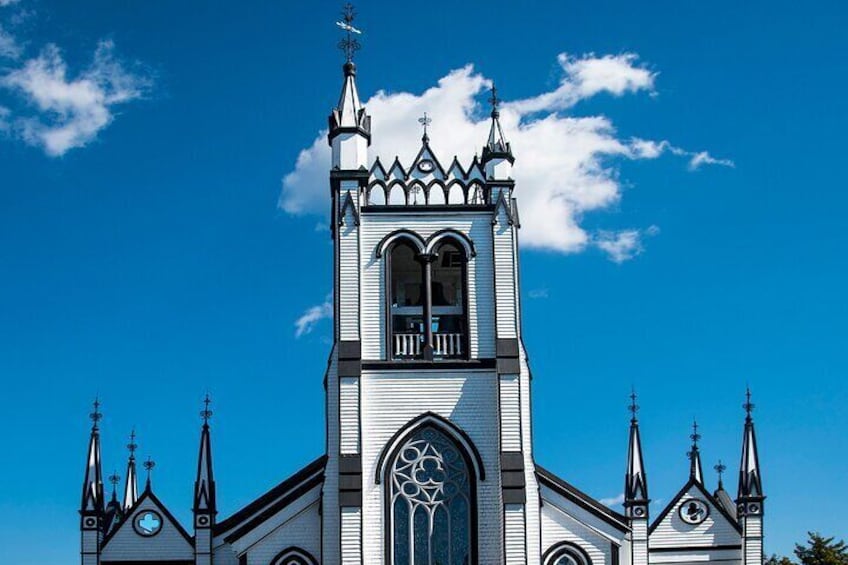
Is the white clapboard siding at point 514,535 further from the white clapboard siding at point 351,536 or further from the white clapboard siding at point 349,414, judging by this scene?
the white clapboard siding at point 349,414

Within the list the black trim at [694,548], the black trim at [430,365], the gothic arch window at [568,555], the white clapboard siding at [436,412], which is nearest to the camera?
the white clapboard siding at [436,412]

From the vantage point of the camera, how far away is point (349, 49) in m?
49.3

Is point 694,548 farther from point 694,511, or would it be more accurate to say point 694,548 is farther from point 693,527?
point 694,511

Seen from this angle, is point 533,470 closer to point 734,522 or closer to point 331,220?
point 734,522

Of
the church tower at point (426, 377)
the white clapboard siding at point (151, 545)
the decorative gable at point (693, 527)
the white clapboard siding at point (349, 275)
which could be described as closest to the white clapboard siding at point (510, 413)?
the church tower at point (426, 377)

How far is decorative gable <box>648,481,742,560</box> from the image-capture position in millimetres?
45969

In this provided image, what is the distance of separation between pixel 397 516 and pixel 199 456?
6641 millimetres

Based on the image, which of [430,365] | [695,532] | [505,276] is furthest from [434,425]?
[695,532]

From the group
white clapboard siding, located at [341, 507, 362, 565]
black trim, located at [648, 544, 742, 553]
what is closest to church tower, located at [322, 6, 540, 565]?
white clapboard siding, located at [341, 507, 362, 565]

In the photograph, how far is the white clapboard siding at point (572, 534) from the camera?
4462 cm

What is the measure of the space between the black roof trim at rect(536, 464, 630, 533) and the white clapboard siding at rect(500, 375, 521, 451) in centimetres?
143

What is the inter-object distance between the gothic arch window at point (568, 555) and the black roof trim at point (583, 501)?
1214mm

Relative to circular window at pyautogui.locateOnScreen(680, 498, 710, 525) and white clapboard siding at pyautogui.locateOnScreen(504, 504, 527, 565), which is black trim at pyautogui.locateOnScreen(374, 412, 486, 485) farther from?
circular window at pyautogui.locateOnScreen(680, 498, 710, 525)

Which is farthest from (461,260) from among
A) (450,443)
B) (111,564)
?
(111,564)
